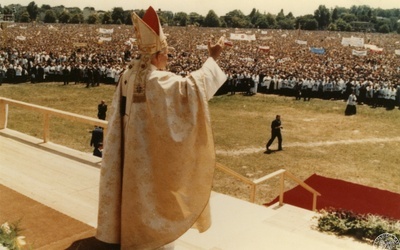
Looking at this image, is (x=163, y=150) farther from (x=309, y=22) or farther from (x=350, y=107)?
(x=309, y=22)

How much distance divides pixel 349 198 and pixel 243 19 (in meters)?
103

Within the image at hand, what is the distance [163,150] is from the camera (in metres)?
3.36

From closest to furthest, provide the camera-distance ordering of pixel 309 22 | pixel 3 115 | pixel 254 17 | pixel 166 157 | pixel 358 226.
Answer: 1. pixel 166 157
2. pixel 358 226
3. pixel 3 115
4. pixel 309 22
5. pixel 254 17

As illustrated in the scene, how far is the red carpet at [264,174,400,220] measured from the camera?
9859 mm

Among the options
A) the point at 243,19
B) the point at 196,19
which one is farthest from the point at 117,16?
the point at 243,19

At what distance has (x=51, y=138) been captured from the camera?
596 inches

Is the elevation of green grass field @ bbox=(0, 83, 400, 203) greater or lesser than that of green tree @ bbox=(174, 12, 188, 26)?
lesser

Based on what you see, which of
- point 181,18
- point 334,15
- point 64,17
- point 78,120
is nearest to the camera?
point 78,120

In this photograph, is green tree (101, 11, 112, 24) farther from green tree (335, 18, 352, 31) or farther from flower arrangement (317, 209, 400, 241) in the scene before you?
flower arrangement (317, 209, 400, 241)

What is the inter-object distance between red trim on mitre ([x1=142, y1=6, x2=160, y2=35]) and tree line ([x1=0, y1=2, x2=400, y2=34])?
81.5 meters

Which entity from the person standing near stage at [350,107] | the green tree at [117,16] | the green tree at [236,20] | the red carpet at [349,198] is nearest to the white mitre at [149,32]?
the red carpet at [349,198]

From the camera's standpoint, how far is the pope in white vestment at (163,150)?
3.33 metres

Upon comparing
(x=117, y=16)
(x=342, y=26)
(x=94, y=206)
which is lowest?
(x=94, y=206)

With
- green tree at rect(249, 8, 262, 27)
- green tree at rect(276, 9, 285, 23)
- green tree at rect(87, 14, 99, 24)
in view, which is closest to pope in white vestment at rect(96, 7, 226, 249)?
green tree at rect(87, 14, 99, 24)
